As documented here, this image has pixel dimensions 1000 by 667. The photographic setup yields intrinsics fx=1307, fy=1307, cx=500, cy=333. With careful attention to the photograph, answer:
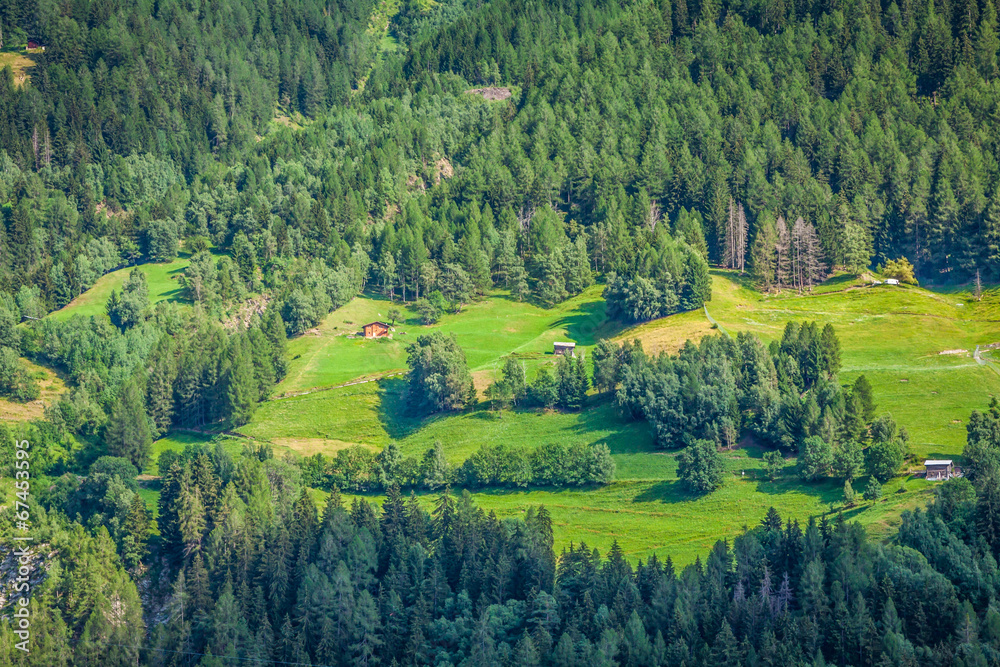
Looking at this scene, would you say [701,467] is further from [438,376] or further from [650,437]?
[438,376]

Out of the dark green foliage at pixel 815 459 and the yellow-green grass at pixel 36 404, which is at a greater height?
the yellow-green grass at pixel 36 404

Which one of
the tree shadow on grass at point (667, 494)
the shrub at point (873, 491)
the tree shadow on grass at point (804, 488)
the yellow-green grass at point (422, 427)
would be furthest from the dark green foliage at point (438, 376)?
the shrub at point (873, 491)

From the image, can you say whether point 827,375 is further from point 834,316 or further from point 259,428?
point 259,428

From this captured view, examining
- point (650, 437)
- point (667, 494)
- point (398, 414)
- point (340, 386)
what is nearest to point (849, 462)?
point (667, 494)

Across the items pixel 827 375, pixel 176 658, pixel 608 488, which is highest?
pixel 827 375

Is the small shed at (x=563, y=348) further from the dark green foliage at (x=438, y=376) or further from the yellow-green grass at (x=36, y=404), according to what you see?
the yellow-green grass at (x=36, y=404)

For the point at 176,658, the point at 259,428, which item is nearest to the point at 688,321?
the point at 259,428

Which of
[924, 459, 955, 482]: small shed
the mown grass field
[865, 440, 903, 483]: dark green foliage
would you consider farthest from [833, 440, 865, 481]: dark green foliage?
[924, 459, 955, 482]: small shed
